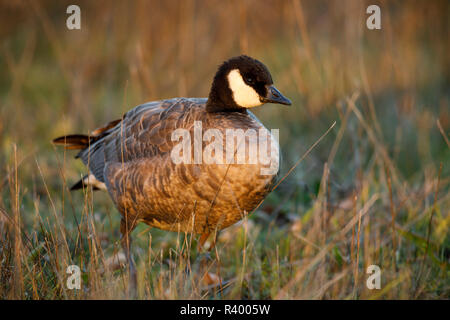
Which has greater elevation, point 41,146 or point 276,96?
point 276,96

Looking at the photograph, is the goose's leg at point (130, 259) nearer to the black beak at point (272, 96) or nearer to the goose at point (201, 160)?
the goose at point (201, 160)

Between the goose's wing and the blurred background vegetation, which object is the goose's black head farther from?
the blurred background vegetation

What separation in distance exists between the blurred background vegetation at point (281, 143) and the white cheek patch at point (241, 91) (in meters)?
0.76

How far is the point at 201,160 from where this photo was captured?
3.04m

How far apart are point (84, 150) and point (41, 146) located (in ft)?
7.05

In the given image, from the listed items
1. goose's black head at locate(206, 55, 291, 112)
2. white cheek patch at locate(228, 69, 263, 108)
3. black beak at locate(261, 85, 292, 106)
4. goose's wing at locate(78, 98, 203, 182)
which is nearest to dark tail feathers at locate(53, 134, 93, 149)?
goose's wing at locate(78, 98, 203, 182)

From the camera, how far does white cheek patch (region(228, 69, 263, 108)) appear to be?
10.7ft

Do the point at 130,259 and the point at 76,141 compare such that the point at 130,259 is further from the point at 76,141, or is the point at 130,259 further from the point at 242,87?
the point at 242,87

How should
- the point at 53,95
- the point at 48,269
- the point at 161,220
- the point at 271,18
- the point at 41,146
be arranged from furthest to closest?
the point at 53,95 < the point at 271,18 < the point at 41,146 < the point at 161,220 < the point at 48,269
